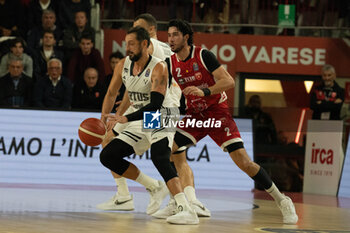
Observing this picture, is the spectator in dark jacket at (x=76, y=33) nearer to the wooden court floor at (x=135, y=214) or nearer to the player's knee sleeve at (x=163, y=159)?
the wooden court floor at (x=135, y=214)

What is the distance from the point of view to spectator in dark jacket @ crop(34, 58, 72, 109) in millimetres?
13461

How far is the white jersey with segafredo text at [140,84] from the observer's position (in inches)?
309

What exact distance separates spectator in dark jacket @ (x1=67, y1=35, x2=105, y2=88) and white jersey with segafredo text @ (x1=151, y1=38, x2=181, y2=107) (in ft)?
17.9

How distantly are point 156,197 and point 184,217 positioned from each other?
1.13 metres

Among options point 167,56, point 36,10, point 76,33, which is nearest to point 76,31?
point 76,33

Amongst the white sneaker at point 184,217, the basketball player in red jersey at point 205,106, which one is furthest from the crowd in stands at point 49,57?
the white sneaker at point 184,217

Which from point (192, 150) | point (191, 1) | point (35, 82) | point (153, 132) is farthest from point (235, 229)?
point (191, 1)

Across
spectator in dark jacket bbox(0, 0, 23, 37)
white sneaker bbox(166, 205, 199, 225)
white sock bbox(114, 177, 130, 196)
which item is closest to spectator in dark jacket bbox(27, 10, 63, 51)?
spectator in dark jacket bbox(0, 0, 23, 37)

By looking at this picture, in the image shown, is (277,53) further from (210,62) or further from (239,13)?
(210,62)

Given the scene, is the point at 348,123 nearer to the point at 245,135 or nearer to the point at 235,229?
the point at 245,135

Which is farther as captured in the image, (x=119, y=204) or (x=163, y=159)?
(x=119, y=204)

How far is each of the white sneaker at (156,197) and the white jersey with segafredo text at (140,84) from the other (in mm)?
975

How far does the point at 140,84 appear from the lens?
25.8 feet

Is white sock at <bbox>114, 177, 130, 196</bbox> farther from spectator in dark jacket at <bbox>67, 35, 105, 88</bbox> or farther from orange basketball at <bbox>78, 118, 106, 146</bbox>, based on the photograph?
spectator in dark jacket at <bbox>67, 35, 105, 88</bbox>
